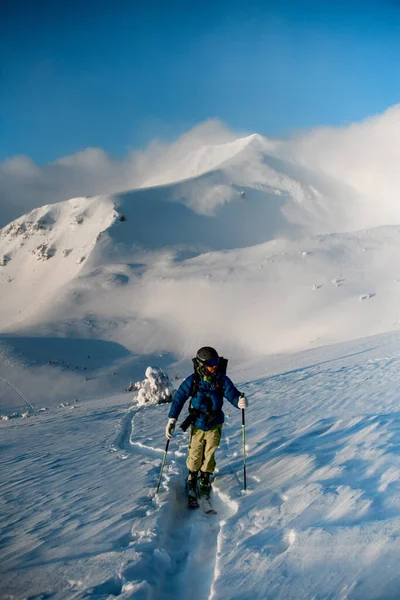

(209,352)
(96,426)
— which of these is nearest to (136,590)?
(209,352)

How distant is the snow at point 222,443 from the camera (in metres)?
3.33

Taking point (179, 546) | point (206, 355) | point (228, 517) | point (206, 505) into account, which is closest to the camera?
point (179, 546)

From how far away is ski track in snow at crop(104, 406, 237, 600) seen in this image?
328 centimetres

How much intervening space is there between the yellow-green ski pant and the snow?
372mm

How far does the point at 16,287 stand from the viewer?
63.8m

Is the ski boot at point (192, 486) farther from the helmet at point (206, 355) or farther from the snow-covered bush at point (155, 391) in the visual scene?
the snow-covered bush at point (155, 391)

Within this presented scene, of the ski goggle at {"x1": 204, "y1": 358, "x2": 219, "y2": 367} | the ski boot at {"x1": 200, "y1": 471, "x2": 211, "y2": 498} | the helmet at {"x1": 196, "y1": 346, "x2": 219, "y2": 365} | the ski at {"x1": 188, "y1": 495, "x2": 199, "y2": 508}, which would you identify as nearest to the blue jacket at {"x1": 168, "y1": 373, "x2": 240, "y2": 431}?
the ski goggle at {"x1": 204, "y1": 358, "x2": 219, "y2": 367}

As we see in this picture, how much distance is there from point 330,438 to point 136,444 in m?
4.06

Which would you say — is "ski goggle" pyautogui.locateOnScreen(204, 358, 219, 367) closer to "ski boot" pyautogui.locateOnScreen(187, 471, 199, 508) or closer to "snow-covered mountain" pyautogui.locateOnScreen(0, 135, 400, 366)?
"ski boot" pyautogui.locateOnScreen(187, 471, 199, 508)

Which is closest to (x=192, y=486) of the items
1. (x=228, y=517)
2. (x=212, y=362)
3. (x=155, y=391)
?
(x=228, y=517)

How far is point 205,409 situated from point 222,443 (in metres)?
2.14

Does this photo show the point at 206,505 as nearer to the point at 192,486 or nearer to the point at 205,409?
the point at 192,486

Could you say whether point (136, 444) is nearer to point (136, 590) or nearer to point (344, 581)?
point (136, 590)

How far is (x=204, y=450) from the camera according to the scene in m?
5.29
